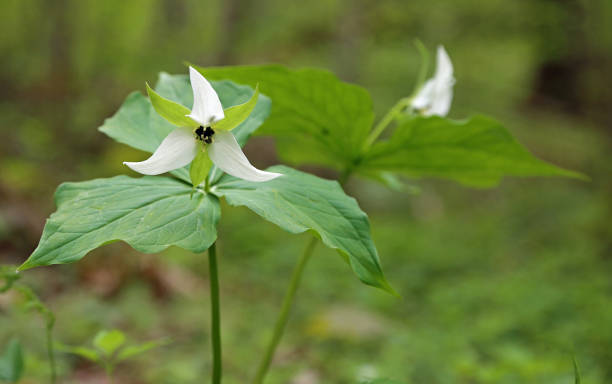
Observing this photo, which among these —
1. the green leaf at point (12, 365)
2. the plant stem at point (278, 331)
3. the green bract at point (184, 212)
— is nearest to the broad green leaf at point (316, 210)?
the green bract at point (184, 212)

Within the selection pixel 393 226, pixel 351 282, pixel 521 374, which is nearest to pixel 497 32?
pixel 393 226

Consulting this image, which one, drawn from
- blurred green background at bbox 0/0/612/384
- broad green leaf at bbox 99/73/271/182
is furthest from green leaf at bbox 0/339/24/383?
broad green leaf at bbox 99/73/271/182

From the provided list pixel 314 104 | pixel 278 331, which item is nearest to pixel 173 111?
pixel 314 104

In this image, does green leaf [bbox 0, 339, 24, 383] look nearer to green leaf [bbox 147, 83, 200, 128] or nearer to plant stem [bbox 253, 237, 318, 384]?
plant stem [bbox 253, 237, 318, 384]

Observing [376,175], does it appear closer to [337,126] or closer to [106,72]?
[337,126]

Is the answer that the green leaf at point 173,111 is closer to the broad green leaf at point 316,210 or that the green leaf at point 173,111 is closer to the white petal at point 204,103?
the white petal at point 204,103
